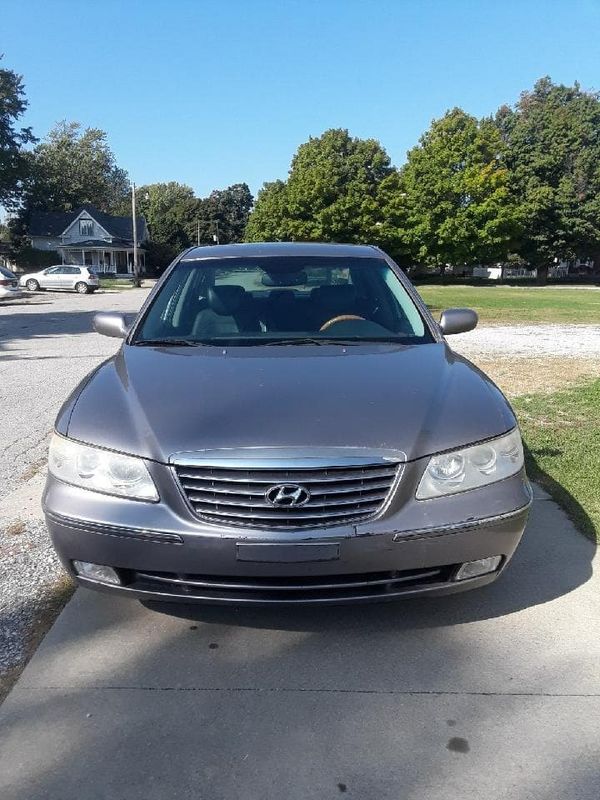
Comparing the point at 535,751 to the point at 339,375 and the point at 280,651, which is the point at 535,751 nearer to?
the point at 280,651

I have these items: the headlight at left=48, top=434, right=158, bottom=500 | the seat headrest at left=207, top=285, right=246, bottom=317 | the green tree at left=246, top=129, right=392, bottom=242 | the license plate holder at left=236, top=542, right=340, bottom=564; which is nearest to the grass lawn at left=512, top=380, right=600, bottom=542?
the license plate holder at left=236, top=542, right=340, bottom=564

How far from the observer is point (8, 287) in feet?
94.2

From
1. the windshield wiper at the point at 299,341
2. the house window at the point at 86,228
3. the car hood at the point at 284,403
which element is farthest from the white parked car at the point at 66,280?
the car hood at the point at 284,403

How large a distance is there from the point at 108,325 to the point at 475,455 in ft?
8.30

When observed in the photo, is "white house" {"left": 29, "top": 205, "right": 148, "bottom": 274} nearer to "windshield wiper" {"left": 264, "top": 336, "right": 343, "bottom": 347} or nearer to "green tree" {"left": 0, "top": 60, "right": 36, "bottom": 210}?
"green tree" {"left": 0, "top": 60, "right": 36, "bottom": 210}

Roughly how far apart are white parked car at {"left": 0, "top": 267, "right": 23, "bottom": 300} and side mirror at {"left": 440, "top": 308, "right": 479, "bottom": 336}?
27.6 m

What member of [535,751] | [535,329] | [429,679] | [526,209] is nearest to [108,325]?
[429,679]

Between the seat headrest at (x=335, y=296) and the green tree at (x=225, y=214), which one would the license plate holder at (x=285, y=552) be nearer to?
the seat headrest at (x=335, y=296)

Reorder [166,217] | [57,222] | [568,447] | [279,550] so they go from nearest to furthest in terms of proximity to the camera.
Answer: [279,550] < [568,447] < [57,222] < [166,217]

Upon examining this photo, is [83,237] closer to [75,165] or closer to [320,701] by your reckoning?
[75,165]

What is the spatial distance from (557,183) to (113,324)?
65906 millimetres

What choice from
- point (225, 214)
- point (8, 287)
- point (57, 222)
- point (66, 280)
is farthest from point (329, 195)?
point (225, 214)

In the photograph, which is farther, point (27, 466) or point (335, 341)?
point (27, 466)

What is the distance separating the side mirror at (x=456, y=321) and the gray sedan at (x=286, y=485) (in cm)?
106
